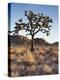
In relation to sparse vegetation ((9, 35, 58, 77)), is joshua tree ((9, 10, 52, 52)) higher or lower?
higher

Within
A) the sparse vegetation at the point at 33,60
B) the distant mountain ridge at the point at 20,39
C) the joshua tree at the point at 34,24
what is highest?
the joshua tree at the point at 34,24

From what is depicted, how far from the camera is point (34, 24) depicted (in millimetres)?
2465

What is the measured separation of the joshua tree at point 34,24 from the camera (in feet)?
7.95

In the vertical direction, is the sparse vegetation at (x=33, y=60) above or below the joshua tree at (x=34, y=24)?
below

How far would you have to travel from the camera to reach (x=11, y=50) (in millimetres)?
2373

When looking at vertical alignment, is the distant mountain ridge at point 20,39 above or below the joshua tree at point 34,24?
below

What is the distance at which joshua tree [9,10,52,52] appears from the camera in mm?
2424

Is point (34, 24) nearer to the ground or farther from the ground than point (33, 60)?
farther from the ground

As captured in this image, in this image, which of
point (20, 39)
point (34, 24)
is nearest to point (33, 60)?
point (20, 39)

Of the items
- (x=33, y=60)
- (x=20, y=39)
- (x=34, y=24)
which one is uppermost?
(x=34, y=24)

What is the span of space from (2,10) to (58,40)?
0.69 metres

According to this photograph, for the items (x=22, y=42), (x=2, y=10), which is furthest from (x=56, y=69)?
(x=2, y=10)

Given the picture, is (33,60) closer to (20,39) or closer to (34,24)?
(20,39)

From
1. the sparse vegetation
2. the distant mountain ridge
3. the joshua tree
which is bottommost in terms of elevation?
the sparse vegetation
